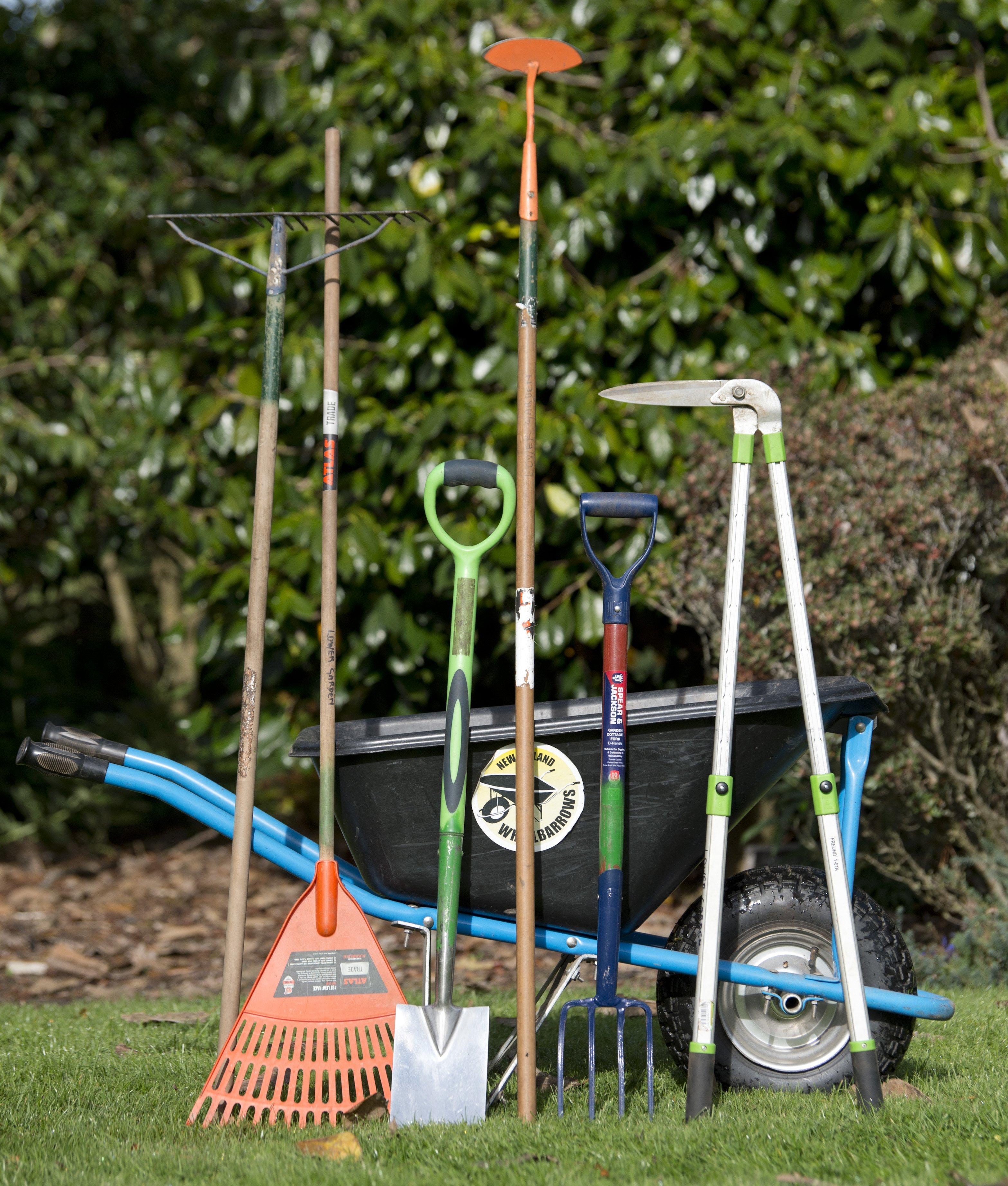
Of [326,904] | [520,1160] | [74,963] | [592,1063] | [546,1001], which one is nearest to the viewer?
[520,1160]

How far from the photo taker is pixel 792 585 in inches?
83.3

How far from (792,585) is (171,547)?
4181mm

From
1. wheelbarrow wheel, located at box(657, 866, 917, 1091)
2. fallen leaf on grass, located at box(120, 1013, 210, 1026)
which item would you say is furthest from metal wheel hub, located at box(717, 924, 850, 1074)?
fallen leaf on grass, located at box(120, 1013, 210, 1026)

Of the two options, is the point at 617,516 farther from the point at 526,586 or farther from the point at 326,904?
the point at 326,904

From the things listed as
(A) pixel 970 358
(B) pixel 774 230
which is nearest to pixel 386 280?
(B) pixel 774 230

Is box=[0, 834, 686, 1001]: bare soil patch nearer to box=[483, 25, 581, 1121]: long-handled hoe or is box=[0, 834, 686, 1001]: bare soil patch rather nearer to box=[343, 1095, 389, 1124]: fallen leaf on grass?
box=[343, 1095, 389, 1124]: fallen leaf on grass

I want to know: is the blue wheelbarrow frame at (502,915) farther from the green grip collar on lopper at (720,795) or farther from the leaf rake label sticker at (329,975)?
the green grip collar on lopper at (720,795)

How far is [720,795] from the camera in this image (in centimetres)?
208

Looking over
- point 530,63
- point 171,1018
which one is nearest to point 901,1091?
point 171,1018

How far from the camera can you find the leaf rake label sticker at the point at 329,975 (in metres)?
2.15

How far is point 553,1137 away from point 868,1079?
56cm

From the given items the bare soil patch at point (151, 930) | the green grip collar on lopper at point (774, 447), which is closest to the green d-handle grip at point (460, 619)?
the green grip collar on lopper at point (774, 447)

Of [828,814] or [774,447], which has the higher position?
[774,447]

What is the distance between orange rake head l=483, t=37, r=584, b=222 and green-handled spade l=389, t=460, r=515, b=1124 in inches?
20.4
